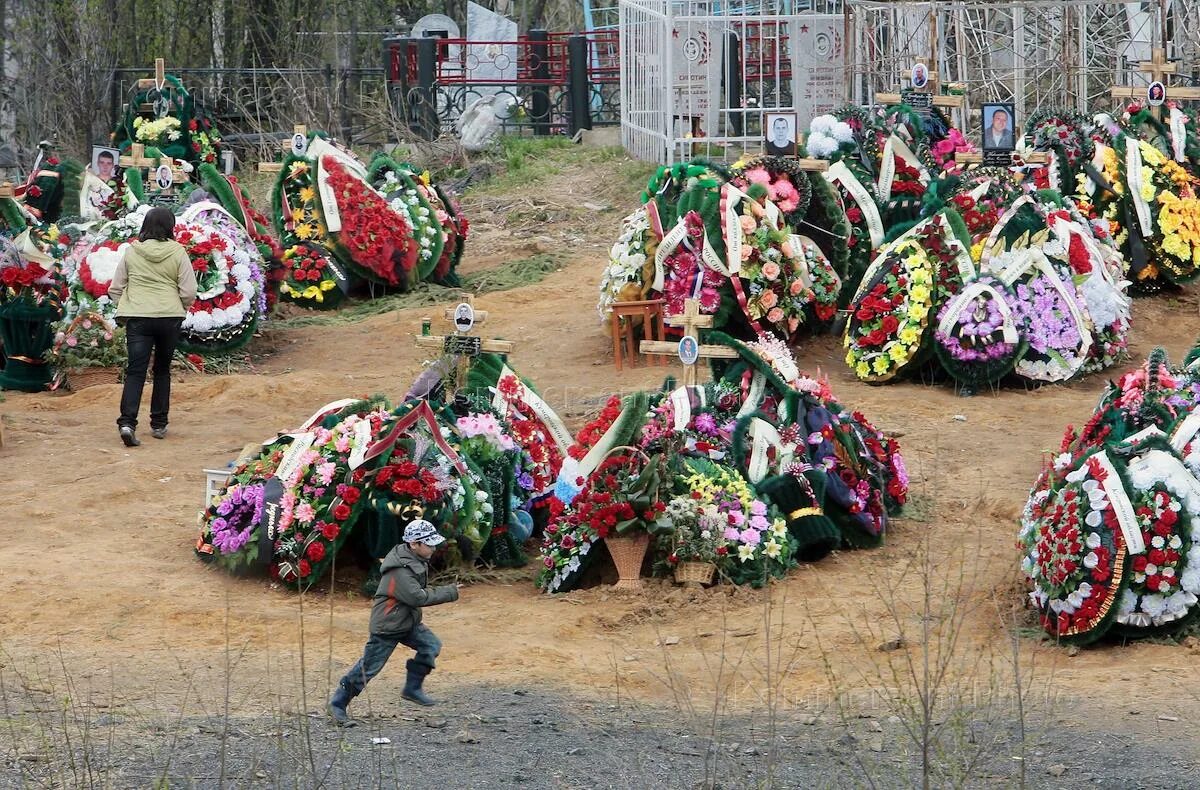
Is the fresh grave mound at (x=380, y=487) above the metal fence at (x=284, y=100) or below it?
below

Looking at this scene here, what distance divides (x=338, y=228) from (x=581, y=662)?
9.38 metres

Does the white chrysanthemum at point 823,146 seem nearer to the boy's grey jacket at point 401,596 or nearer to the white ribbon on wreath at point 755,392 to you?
the white ribbon on wreath at point 755,392

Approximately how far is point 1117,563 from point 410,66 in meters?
20.0

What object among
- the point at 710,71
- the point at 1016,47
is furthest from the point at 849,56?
the point at 1016,47

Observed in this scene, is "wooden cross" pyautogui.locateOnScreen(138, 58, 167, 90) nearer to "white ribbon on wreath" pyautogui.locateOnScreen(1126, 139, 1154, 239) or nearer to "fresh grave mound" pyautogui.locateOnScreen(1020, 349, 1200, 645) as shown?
"white ribbon on wreath" pyautogui.locateOnScreen(1126, 139, 1154, 239)

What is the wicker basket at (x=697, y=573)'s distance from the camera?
Result: 911 cm

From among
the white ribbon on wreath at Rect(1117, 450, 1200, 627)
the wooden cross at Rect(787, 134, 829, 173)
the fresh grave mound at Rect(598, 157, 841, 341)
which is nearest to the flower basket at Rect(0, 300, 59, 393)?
the fresh grave mound at Rect(598, 157, 841, 341)

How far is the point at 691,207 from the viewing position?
14258 mm

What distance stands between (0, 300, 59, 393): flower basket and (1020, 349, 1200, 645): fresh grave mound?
8.07 metres

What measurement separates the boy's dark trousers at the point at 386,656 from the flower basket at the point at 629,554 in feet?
5.67

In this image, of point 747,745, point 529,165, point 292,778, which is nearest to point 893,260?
point 747,745

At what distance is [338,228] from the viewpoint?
666 inches

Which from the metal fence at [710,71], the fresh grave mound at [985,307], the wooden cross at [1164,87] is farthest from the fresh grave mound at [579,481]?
the metal fence at [710,71]

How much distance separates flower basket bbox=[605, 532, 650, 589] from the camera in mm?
9133
